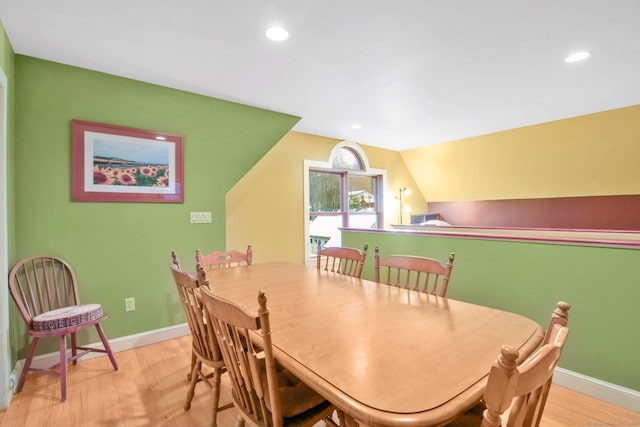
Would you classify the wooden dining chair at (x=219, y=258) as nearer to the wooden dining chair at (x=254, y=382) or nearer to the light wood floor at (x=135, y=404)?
the light wood floor at (x=135, y=404)

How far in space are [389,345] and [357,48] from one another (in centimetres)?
198

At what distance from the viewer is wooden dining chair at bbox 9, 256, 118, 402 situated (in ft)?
6.36

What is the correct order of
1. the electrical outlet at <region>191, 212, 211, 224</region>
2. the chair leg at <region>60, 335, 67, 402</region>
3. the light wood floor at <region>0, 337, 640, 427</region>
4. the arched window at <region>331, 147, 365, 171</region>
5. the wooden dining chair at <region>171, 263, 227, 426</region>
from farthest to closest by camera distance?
the arched window at <region>331, 147, 365, 171</region> < the electrical outlet at <region>191, 212, 211, 224</region> < the chair leg at <region>60, 335, 67, 402</region> < the light wood floor at <region>0, 337, 640, 427</region> < the wooden dining chair at <region>171, 263, 227, 426</region>

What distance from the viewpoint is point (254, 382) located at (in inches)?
39.6

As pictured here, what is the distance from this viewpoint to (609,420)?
66.4 inches

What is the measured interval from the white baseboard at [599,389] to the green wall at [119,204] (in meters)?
3.04

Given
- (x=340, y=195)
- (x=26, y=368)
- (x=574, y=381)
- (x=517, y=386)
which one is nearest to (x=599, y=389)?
(x=574, y=381)

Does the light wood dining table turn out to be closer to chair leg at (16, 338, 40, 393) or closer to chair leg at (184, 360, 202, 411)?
chair leg at (184, 360, 202, 411)

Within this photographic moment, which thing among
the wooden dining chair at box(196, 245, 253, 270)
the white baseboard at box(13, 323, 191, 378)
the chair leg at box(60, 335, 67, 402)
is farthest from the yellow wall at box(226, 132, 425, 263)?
the chair leg at box(60, 335, 67, 402)

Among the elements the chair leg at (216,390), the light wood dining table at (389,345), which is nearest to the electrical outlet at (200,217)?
the light wood dining table at (389,345)

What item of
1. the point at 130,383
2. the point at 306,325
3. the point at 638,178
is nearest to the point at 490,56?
the point at 306,325

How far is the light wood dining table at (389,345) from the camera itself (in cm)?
73

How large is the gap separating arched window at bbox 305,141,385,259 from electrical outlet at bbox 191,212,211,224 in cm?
156

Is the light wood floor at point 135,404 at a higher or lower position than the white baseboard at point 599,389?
lower
